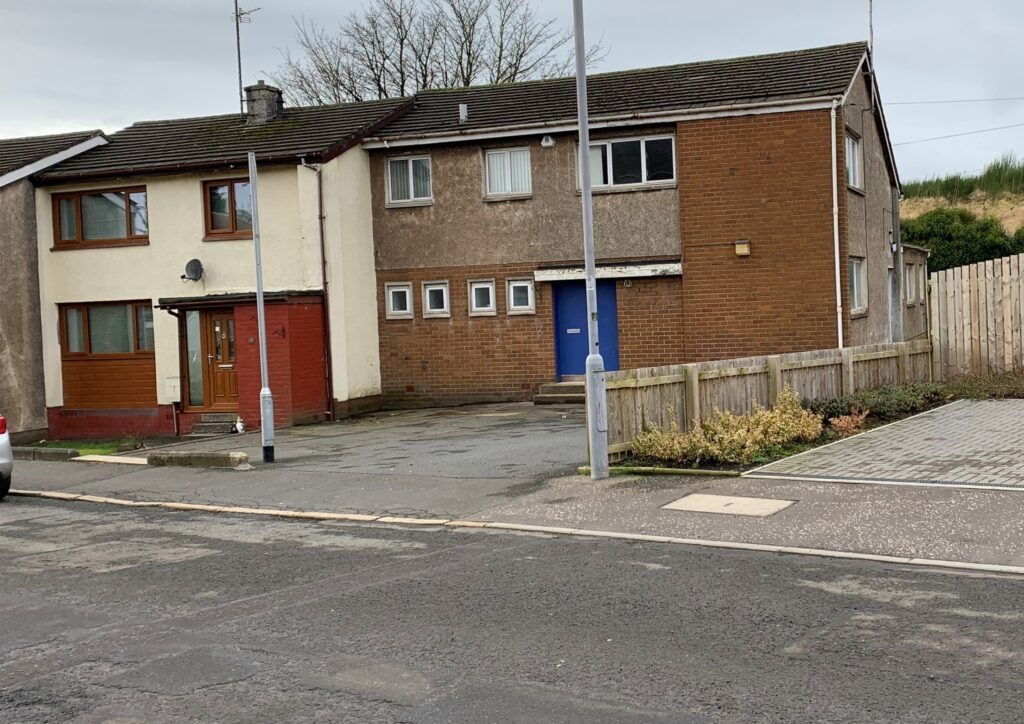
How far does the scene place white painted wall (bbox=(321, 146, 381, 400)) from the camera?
22266mm

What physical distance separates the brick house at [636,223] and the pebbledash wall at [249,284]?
1065 millimetres

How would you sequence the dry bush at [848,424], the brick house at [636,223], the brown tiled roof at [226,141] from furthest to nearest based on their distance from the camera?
1. the brown tiled roof at [226,141]
2. the brick house at [636,223]
3. the dry bush at [848,424]

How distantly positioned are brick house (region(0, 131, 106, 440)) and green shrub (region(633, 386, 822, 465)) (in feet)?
51.8

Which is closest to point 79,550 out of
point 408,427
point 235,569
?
point 235,569

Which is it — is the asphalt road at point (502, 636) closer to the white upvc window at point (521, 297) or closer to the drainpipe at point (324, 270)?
the drainpipe at point (324, 270)

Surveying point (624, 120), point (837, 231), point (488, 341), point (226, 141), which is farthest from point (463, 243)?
point (837, 231)

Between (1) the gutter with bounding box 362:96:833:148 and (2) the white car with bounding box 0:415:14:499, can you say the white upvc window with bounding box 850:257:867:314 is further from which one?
(2) the white car with bounding box 0:415:14:499

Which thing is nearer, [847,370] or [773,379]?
[773,379]

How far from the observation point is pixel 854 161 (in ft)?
73.4

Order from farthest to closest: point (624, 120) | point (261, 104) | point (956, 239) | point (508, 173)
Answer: point (956, 239)
point (261, 104)
point (508, 173)
point (624, 120)

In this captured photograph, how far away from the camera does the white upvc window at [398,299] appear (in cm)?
2372

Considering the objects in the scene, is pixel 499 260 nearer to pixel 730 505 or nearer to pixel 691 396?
pixel 691 396

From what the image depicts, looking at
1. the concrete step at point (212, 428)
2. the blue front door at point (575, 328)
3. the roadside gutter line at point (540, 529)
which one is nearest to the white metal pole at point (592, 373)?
the roadside gutter line at point (540, 529)

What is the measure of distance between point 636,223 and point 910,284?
1277 centimetres
